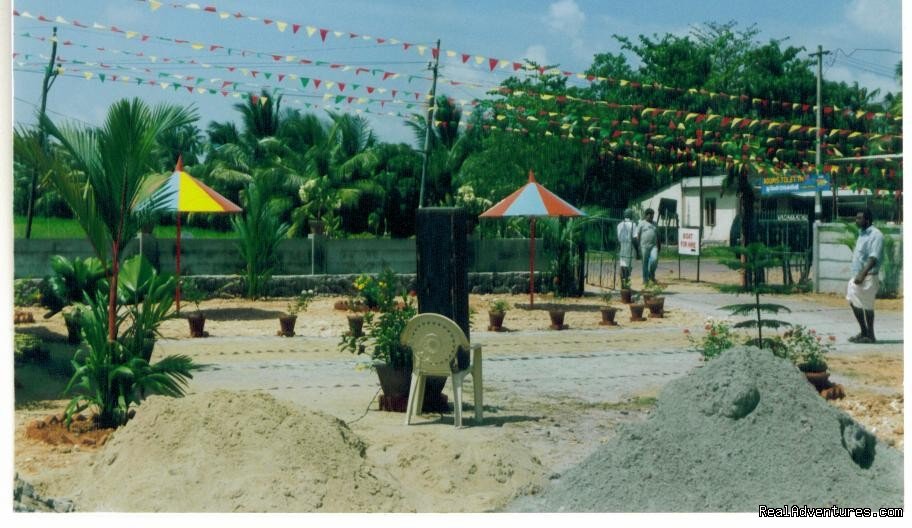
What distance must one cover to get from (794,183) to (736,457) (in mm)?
18851

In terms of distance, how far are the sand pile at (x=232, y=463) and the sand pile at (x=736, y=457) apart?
1003mm

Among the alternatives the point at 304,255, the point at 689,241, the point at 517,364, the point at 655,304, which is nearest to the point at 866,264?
the point at 517,364

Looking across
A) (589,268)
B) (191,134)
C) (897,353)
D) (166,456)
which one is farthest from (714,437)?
(191,134)

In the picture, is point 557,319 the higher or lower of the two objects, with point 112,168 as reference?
lower

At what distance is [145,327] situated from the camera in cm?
781

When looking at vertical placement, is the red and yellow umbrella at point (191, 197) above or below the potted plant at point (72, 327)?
above

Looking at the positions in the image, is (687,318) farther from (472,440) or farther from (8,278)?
(8,278)

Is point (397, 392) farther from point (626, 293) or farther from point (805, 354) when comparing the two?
point (626, 293)

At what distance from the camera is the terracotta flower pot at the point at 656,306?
16.3 metres

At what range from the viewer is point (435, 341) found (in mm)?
7719

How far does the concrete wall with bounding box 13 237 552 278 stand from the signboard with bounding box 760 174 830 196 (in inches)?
194

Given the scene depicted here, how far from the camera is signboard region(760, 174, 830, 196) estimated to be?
1927 cm

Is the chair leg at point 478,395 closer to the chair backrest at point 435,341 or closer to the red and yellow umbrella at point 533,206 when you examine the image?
the chair backrest at point 435,341

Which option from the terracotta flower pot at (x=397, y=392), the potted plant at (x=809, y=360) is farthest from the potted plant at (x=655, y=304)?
the terracotta flower pot at (x=397, y=392)
